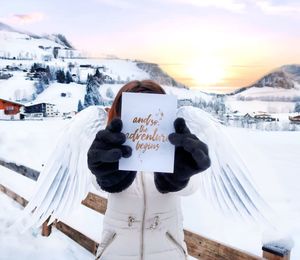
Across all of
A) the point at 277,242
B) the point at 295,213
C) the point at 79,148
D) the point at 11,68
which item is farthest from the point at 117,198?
the point at 11,68

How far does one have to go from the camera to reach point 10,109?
4473 millimetres

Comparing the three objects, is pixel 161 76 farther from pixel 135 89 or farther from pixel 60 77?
pixel 60 77

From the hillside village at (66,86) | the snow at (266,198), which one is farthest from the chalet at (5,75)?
the snow at (266,198)

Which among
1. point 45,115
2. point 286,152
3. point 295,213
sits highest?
point 45,115

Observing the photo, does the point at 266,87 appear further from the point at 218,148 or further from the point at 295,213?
the point at 218,148

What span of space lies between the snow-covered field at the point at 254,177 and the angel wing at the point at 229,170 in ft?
0.12

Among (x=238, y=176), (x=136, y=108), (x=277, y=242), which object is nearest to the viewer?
(x=136, y=108)

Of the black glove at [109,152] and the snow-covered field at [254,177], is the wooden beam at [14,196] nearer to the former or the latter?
the snow-covered field at [254,177]

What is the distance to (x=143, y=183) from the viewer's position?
1004 mm

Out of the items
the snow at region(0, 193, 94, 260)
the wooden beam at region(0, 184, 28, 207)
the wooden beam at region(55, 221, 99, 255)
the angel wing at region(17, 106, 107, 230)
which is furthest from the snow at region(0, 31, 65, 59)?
the angel wing at region(17, 106, 107, 230)

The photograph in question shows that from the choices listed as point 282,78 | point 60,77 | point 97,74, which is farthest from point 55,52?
point 282,78

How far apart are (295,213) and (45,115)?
9.13 ft

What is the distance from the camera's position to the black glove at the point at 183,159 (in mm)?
829

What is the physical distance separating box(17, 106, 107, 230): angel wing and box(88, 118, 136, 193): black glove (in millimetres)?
233
